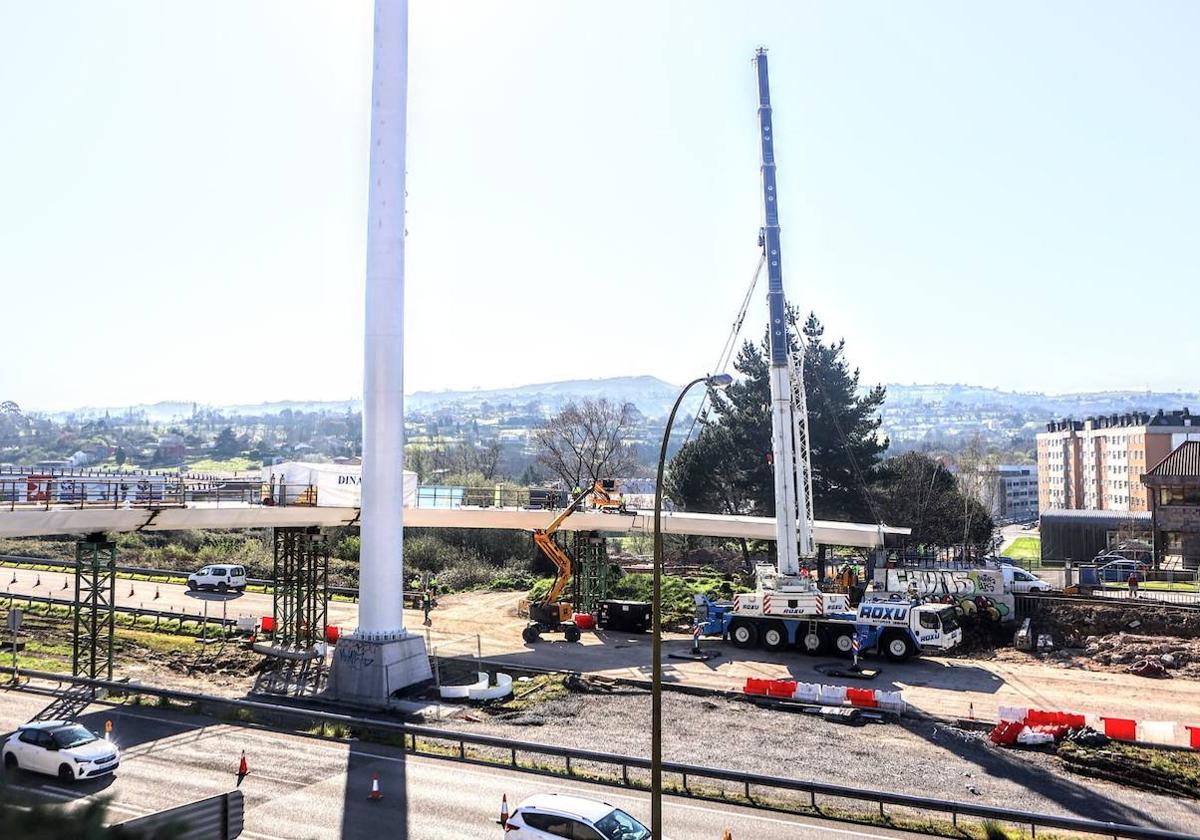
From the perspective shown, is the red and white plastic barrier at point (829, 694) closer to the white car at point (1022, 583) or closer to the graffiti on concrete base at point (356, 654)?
the graffiti on concrete base at point (356, 654)

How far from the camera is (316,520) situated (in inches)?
1532

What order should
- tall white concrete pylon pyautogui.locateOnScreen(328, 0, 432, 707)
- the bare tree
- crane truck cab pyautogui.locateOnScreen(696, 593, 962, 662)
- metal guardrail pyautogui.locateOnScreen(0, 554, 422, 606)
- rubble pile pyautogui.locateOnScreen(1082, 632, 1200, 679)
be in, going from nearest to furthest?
tall white concrete pylon pyautogui.locateOnScreen(328, 0, 432, 707) → rubble pile pyautogui.locateOnScreen(1082, 632, 1200, 679) → crane truck cab pyautogui.locateOnScreen(696, 593, 962, 662) → metal guardrail pyautogui.locateOnScreen(0, 554, 422, 606) → the bare tree

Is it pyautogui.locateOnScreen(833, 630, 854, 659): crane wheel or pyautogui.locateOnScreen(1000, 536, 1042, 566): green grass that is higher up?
pyautogui.locateOnScreen(833, 630, 854, 659): crane wheel

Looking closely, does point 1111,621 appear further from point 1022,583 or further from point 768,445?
point 768,445

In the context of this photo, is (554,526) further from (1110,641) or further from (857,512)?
(857,512)

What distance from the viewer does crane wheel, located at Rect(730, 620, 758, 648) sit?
141 ft

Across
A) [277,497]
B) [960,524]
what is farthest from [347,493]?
[960,524]

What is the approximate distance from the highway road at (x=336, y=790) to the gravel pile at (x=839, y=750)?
3.49 metres

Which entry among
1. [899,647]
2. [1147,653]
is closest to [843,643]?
[899,647]

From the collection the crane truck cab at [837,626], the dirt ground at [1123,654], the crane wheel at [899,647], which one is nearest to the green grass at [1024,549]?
the dirt ground at [1123,654]

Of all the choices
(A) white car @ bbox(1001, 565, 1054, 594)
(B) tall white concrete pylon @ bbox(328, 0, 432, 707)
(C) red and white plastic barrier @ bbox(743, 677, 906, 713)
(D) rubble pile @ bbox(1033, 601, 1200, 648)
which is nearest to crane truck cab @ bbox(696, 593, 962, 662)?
(D) rubble pile @ bbox(1033, 601, 1200, 648)

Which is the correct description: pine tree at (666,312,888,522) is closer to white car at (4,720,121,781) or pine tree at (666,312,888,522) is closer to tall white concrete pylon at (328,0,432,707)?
tall white concrete pylon at (328,0,432,707)

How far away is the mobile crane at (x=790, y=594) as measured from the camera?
3966 cm

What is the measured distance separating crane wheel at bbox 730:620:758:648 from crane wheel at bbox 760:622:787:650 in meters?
0.76
